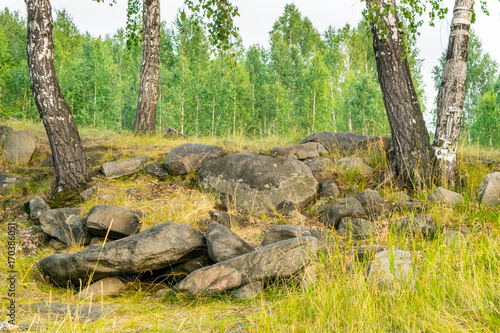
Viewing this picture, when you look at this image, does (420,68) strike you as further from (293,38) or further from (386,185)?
(386,185)

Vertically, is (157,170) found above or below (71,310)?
above

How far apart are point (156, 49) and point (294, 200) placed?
5.71m

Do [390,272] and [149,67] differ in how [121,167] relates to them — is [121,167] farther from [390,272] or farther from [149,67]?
[390,272]

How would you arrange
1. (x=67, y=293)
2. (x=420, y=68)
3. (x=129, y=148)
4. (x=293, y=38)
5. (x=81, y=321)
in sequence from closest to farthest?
(x=81, y=321) < (x=67, y=293) < (x=129, y=148) < (x=420, y=68) < (x=293, y=38)

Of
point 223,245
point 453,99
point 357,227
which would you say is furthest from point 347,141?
point 223,245

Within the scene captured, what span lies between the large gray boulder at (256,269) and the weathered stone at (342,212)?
1.89 m

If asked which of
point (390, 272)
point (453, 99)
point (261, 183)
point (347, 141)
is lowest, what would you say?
point (390, 272)

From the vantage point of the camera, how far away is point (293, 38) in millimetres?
34750

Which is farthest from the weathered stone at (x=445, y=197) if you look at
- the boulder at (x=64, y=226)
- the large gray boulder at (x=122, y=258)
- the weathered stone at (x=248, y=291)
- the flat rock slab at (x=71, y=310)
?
the boulder at (x=64, y=226)

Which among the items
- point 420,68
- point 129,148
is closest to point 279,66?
point 420,68

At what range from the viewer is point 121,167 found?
7117 mm

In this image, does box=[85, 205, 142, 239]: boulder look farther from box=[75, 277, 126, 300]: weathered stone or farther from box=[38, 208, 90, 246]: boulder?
box=[75, 277, 126, 300]: weathered stone

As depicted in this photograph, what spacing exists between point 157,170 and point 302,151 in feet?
8.87

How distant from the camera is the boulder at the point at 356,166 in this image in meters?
6.91
